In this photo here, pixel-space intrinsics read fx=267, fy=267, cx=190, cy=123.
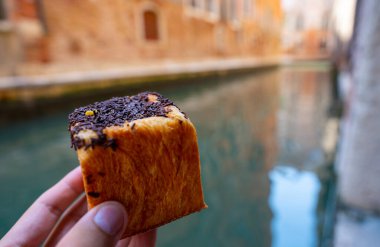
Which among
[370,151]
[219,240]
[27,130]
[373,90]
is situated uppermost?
[373,90]

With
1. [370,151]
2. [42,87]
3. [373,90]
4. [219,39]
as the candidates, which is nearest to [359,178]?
[370,151]

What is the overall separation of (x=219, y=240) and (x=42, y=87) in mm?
5485

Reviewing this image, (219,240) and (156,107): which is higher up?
(156,107)

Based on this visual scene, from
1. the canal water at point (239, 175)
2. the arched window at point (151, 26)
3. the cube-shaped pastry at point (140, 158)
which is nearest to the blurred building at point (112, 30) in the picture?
the arched window at point (151, 26)

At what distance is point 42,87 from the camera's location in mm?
5930

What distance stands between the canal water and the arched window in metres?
5.61

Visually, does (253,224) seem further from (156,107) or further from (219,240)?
(156,107)

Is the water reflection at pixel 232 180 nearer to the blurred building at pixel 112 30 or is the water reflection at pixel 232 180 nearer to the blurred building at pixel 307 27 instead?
the blurred building at pixel 112 30

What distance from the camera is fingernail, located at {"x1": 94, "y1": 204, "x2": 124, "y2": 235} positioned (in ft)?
2.28

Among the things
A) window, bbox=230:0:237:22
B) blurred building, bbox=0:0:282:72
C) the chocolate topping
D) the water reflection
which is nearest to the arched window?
blurred building, bbox=0:0:282:72

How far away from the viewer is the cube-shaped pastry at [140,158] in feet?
2.39

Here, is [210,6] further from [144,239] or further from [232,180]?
[144,239]

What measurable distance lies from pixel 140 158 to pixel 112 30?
29.7ft

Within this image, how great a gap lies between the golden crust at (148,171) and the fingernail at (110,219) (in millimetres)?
50
